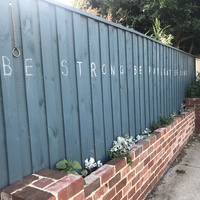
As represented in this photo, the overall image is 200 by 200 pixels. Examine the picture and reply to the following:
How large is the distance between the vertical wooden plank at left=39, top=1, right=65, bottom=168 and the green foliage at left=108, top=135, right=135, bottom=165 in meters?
0.79

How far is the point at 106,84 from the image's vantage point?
251cm

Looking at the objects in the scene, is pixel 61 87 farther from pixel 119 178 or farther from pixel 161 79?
pixel 161 79

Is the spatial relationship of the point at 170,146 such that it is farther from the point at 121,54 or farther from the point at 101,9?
the point at 101,9

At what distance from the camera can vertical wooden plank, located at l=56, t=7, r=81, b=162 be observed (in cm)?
189

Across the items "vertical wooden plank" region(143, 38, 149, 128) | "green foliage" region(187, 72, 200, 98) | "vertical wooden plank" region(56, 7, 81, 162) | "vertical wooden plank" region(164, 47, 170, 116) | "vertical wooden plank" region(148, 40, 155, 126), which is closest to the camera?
"vertical wooden plank" region(56, 7, 81, 162)

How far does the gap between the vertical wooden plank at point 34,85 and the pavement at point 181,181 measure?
186 centimetres

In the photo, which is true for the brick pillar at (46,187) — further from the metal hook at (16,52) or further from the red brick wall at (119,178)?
the metal hook at (16,52)

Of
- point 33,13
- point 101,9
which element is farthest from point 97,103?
point 101,9

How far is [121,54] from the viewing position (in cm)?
282

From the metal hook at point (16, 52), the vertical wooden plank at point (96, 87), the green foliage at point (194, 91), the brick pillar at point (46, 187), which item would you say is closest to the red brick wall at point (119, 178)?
the brick pillar at point (46, 187)

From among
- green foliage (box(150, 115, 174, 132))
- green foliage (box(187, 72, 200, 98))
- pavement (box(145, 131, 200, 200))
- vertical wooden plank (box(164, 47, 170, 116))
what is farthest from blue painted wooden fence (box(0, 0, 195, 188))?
green foliage (box(187, 72, 200, 98))

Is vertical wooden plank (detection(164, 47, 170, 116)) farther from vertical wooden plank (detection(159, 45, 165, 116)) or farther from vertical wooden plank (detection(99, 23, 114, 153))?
vertical wooden plank (detection(99, 23, 114, 153))

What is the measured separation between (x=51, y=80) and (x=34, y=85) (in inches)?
6.8

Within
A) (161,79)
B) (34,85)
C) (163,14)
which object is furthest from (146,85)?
(163,14)
